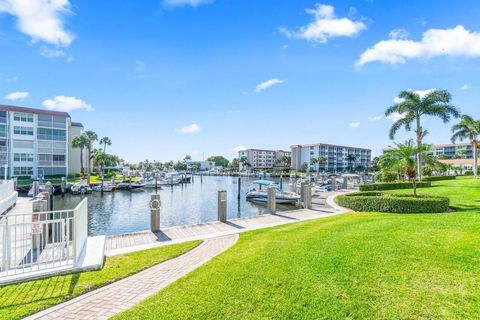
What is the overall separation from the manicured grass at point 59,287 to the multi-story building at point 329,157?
121m

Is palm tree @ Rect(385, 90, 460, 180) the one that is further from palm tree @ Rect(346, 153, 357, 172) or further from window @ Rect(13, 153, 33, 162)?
palm tree @ Rect(346, 153, 357, 172)

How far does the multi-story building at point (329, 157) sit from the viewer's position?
419 feet

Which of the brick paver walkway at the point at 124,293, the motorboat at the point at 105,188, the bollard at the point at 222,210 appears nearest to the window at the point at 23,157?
the motorboat at the point at 105,188

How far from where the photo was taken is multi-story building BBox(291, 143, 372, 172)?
128 metres

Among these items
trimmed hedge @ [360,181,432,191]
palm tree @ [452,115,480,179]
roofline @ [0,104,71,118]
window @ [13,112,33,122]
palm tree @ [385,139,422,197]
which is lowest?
trimmed hedge @ [360,181,432,191]

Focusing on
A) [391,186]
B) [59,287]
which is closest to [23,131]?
[59,287]

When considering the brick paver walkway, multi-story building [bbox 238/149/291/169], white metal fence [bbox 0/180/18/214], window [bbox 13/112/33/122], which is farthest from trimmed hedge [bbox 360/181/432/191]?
multi-story building [bbox 238/149/291/169]

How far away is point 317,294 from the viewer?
470cm

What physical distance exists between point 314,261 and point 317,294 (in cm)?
149

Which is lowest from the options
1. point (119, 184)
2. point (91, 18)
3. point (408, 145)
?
point (119, 184)

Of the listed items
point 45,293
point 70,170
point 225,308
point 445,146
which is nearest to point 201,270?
point 225,308

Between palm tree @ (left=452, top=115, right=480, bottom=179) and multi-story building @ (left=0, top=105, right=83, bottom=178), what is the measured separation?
218 ft

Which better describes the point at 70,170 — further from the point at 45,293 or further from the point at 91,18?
the point at 45,293

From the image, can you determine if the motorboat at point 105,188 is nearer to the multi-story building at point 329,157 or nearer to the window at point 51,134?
the window at point 51,134
